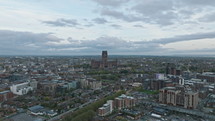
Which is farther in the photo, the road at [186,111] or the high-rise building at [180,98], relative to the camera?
the high-rise building at [180,98]

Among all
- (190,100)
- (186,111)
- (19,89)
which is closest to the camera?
(186,111)

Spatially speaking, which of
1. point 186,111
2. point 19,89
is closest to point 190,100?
point 186,111

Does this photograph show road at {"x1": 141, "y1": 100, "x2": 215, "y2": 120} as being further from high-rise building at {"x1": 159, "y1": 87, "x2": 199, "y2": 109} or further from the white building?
the white building

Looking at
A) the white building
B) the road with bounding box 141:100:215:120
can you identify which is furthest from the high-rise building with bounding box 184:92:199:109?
the white building

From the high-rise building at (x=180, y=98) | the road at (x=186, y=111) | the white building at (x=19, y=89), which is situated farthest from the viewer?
the white building at (x=19, y=89)

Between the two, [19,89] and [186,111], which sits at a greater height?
[19,89]

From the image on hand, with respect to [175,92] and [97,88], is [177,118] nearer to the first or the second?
[175,92]

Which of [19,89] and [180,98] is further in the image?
[19,89]

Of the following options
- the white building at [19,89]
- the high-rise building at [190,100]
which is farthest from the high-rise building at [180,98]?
the white building at [19,89]

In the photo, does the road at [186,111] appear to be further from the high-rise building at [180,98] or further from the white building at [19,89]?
the white building at [19,89]

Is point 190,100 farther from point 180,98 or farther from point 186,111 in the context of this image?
point 186,111

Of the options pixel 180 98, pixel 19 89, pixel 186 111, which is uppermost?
pixel 180 98
